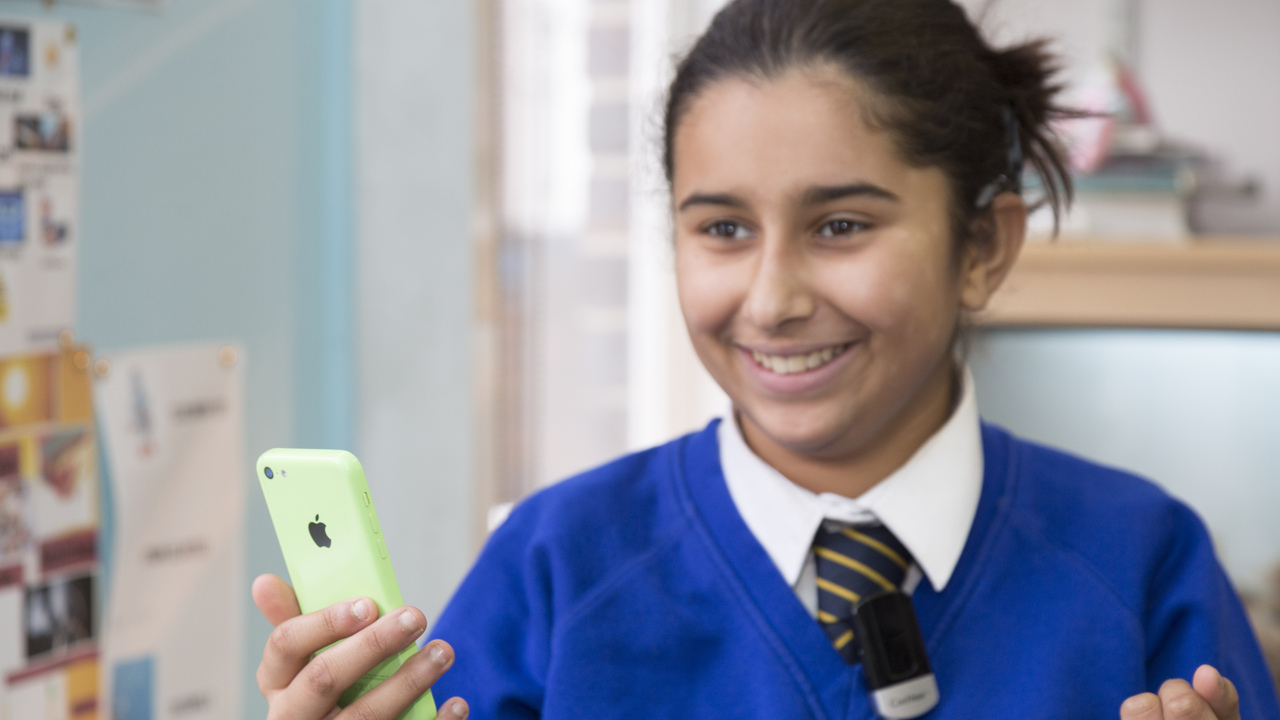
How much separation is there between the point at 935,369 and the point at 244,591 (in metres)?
0.67

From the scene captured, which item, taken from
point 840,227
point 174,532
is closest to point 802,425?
point 840,227

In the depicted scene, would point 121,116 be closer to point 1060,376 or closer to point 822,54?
point 822,54

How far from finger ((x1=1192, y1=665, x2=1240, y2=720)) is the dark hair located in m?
0.33

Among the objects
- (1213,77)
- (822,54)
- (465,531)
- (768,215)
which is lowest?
(465,531)

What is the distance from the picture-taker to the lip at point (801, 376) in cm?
77

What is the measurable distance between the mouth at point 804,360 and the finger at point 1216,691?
29cm

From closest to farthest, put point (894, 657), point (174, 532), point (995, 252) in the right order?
point (894, 657) < point (995, 252) < point (174, 532)

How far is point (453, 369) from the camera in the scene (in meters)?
1.30

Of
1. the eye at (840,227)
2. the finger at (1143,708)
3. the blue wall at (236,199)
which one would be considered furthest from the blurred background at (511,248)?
the finger at (1143,708)

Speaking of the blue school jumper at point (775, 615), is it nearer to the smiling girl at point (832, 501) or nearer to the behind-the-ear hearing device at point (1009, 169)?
the smiling girl at point (832, 501)

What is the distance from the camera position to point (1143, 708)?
2.04ft

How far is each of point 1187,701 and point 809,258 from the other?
35 centimetres

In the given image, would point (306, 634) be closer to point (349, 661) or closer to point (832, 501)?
point (349, 661)

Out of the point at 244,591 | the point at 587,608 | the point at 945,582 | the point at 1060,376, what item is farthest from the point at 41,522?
the point at 1060,376
